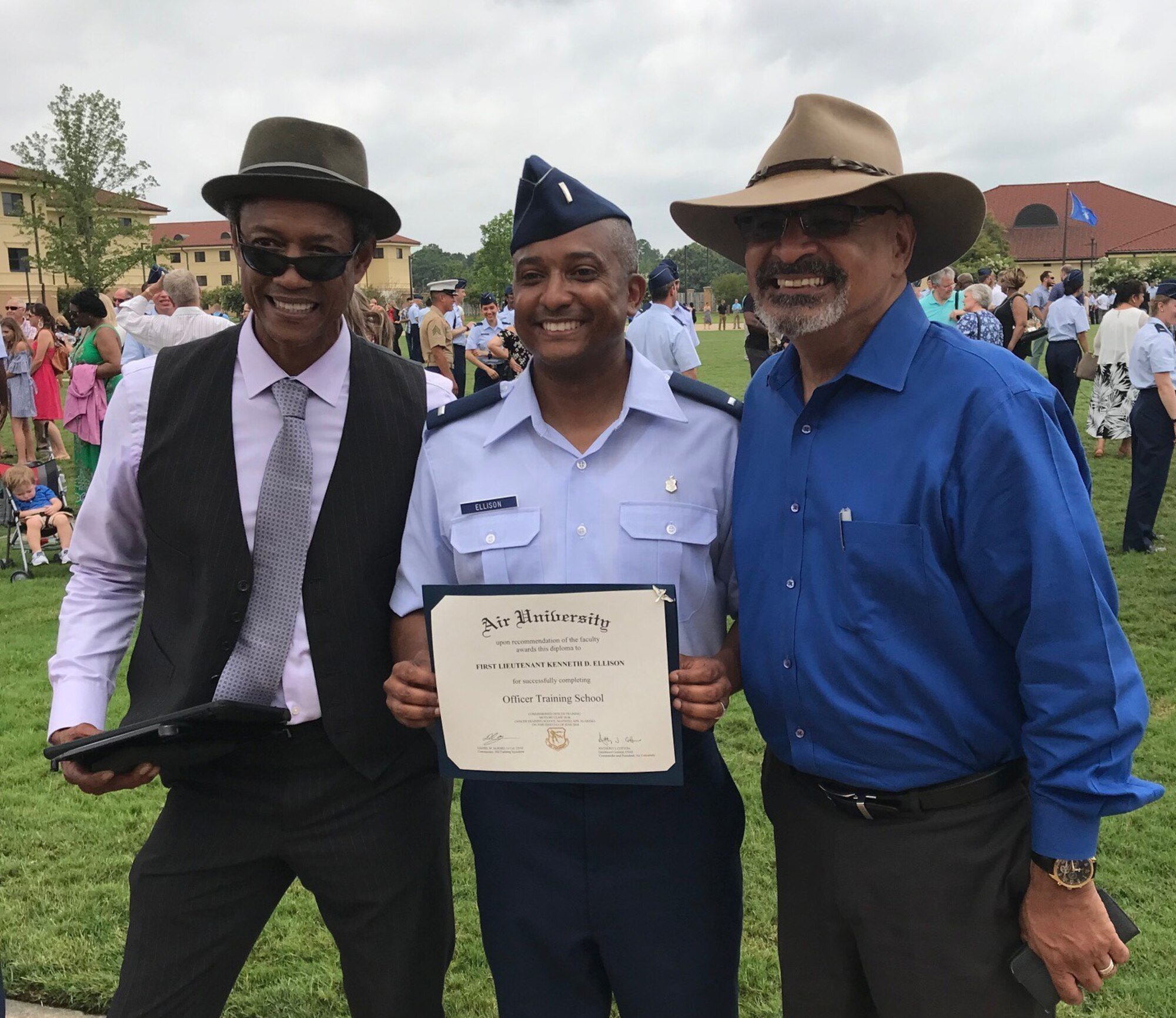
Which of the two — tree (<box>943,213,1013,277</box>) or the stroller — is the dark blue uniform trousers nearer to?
the stroller

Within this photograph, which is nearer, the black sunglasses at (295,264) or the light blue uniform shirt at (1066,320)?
A: the black sunglasses at (295,264)

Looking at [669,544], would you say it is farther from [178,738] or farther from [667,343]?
[667,343]

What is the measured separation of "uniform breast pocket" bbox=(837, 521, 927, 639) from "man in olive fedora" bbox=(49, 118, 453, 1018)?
1.03 m

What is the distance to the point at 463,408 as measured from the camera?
92.4 inches

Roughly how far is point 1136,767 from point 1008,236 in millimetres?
81599

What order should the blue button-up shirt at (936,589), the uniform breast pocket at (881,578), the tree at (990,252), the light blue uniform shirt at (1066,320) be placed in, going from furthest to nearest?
the tree at (990,252)
the light blue uniform shirt at (1066,320)
the uniform breast pocket at (881,578)
the blue button-up shirt at (936,589)

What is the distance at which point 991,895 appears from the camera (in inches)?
77.2

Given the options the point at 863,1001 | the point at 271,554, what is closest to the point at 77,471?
the point at 271,554

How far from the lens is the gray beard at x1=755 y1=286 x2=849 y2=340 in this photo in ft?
6.80

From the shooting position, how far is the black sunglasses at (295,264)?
2.23m

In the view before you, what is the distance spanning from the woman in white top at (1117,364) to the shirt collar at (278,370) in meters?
9.40

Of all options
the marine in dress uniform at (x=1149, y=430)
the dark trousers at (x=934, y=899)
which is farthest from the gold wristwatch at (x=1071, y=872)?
the marine in dress uniform at (x=1149, y=430)

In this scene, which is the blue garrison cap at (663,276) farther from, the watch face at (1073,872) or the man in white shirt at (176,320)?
the watch face at (1073,872)

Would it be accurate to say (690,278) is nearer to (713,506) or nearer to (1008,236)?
(1008,236)
